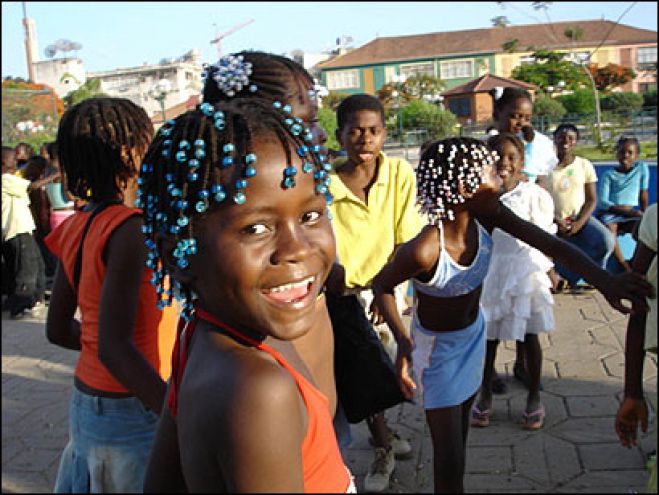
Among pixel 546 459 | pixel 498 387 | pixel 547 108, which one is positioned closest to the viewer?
pixel 546 459

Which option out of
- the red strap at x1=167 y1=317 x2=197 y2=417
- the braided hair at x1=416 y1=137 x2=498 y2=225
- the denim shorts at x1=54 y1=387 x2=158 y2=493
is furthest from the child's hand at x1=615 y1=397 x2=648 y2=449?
the red strap at x1=167 y1=317 x2=197 y2=417

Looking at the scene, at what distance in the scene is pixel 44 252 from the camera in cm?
898

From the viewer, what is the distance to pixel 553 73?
28.4 meters

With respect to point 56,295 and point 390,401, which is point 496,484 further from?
point 56,295

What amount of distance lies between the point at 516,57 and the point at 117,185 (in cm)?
4622

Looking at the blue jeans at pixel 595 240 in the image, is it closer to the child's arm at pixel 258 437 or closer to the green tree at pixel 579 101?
the child's arm at pixel 258 437

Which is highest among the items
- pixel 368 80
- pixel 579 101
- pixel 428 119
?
pixel 368 80

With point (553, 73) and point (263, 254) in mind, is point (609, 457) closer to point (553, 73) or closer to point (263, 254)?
point (263, 254)

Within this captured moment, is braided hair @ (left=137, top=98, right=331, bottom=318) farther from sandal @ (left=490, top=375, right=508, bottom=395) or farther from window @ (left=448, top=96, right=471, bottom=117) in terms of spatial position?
window @ (left=448, top=96, right=471, bottom=117)

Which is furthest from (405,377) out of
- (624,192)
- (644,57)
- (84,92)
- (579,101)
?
(84,92)

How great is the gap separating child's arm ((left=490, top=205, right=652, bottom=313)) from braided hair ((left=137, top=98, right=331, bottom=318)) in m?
1.28

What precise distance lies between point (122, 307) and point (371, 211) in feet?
6.27

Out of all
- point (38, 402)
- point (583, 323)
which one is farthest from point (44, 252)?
point (583, 323)

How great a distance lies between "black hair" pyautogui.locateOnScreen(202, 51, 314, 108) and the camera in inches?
75.8
